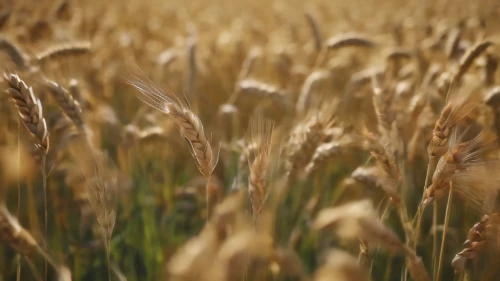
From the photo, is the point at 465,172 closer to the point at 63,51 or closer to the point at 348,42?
the point at 348,42

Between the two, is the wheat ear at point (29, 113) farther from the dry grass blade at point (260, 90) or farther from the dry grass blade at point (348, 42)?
the dry grass blade at point (348, 42)

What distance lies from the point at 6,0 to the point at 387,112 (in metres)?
4.35

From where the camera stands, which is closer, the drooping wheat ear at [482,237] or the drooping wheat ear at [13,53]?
the drooping wheat ear at [482,237]

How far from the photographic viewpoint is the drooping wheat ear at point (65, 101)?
3.81 feet

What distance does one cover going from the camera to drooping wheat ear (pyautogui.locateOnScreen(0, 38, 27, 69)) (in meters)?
1.63

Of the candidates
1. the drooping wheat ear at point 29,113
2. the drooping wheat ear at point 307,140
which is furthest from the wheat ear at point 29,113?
the drooping wheat ear at point 307,140

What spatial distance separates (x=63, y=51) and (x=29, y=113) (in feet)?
3.29

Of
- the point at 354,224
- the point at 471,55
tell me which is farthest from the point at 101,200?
the point at 471,55

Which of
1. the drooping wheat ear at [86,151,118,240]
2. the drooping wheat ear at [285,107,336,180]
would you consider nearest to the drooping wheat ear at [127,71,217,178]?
the drooping wheat ear at [86,151,118,240]

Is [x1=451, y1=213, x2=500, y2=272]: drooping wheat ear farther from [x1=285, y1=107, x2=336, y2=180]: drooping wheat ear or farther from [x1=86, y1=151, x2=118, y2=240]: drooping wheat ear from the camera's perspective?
[x1=86, y1=151, x2=118, y2=240]: drooping wheat ear

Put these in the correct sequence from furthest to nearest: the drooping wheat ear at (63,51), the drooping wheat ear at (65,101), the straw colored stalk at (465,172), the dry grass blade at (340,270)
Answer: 1. the drooping wheat ear at (63,51)
2. the drooping wheat ear at (65,101)
3. the straw colored stalk at (465,172)
4. the dry grass blade at (340,270)

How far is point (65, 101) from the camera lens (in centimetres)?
120

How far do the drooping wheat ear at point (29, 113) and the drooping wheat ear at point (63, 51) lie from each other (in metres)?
0.86

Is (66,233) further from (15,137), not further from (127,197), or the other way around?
(15,137)
